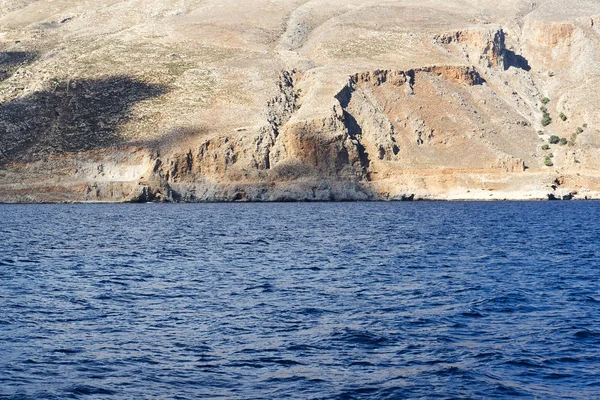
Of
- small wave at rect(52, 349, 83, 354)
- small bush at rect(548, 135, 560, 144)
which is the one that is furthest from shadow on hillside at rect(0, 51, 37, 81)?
small wave at rect(52, 349, 83, 354)

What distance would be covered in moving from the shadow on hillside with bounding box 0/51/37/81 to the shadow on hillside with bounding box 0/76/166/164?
18.3 m

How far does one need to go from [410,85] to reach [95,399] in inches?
4323

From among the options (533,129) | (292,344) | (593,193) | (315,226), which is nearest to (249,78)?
(533,129)

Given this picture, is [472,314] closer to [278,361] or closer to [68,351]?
[278,361]

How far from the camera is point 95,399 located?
18.7 m

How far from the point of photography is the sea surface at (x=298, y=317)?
2002cm

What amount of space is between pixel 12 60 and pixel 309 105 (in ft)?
193

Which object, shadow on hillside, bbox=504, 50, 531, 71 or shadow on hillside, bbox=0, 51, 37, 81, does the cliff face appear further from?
Result: shadow on hillside, bbox=504, 50, 531, 71

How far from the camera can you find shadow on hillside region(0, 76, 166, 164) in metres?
110

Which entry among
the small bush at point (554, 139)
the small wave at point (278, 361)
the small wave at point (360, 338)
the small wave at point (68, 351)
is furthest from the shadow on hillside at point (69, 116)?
the small wave at point (278, 361)

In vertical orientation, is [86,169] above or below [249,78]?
below

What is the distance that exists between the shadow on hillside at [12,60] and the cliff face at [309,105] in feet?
1.31

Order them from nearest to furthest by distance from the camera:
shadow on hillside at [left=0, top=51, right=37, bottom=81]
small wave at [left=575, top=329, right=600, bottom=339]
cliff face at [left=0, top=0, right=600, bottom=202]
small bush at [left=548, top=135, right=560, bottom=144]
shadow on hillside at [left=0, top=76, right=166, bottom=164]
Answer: small wave at [left=575, top=329, right=600, bottom=339] → cliff face at [left=0, top=0, right=600, bottom=202] → shadow on hillside at [left=0, top=76, right=166, bottom=164] → small bush at [left=548, top=135, right=560, bottom=144] → shadow on hillside at [left=0, top=51, right=37, bottom=81]

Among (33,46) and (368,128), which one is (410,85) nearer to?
(368,128)
